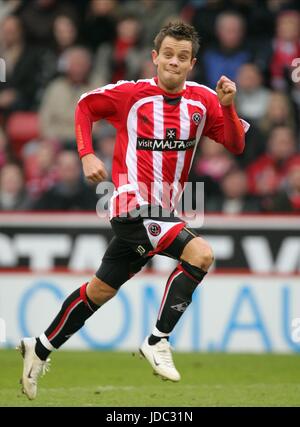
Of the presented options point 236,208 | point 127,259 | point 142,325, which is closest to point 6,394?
point 127,259

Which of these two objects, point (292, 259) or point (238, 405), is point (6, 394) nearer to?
point (238, 405)

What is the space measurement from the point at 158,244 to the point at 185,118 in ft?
2.92

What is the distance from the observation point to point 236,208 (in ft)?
37.7

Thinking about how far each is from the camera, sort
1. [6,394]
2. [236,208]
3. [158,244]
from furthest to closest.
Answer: [236,208] < [6,394] < [158,244]

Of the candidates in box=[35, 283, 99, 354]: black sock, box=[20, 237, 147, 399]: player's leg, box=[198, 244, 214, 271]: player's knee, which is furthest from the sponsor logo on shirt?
box=[35, 283, 99, 354]: black sock

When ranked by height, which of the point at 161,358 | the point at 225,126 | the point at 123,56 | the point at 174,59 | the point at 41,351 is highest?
the point at 123,56

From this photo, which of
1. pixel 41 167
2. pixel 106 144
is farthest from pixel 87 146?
pixel 41 167

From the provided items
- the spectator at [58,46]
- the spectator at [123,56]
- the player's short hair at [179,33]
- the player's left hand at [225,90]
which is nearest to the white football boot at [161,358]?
the player's left hand at [225,90]

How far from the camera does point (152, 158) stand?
7.02m

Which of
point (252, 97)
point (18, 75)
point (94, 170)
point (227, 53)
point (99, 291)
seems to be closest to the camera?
point (94, 170)

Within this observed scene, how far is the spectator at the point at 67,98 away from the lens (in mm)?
12992

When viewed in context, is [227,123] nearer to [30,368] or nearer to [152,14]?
[30,368]

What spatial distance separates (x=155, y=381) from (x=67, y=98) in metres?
5.23

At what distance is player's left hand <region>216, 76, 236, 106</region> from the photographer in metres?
6.69
